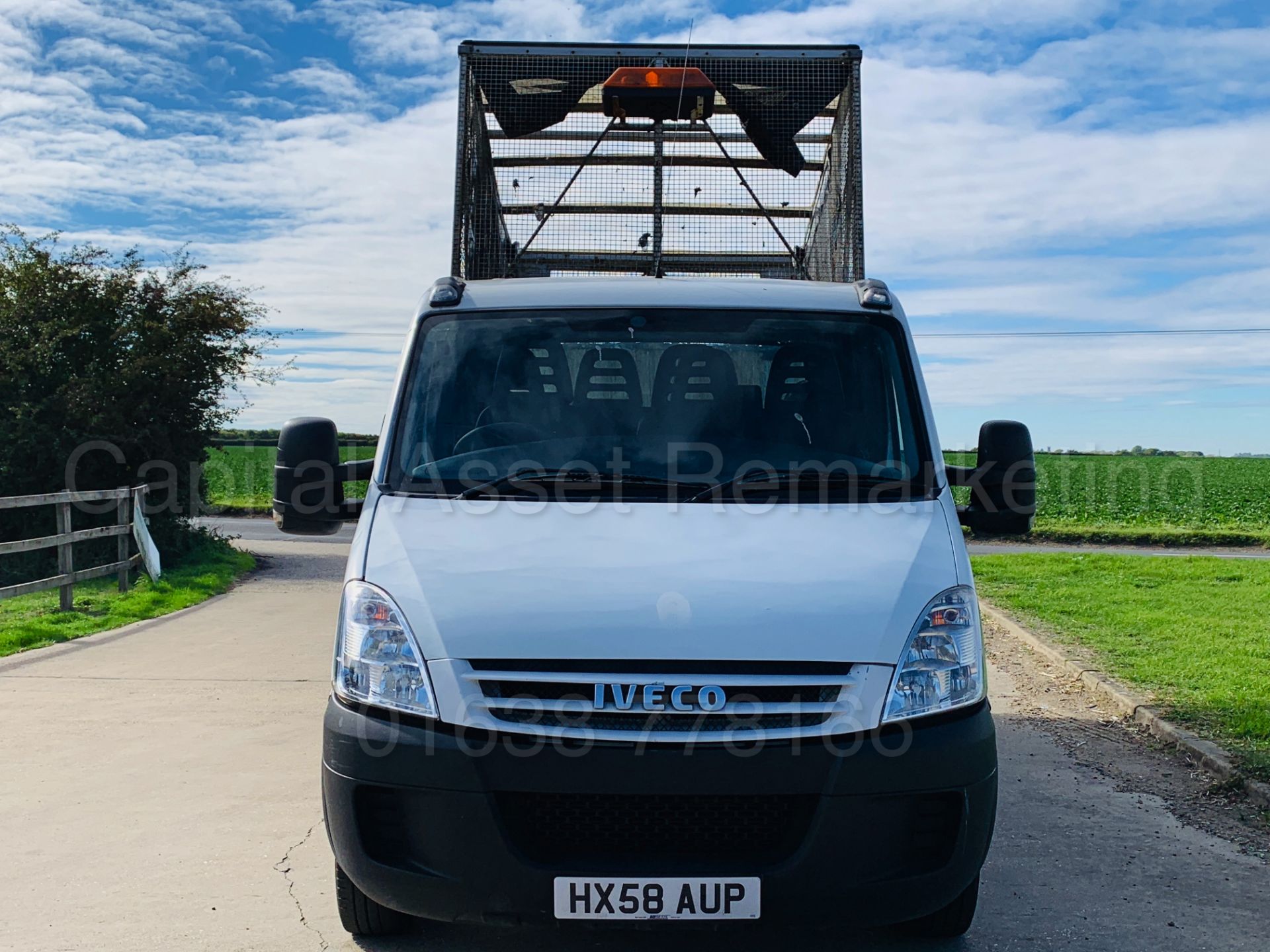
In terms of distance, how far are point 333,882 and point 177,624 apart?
25.5 ft

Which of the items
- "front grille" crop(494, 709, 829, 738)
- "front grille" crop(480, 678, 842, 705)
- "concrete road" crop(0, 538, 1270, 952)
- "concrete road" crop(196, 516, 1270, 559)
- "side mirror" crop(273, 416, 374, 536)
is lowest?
"concrete road" crop(0, 538, 1270, 952)

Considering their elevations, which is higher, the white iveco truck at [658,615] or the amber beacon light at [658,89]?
the amber beacon light at [658,89]

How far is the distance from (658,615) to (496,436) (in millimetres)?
1210

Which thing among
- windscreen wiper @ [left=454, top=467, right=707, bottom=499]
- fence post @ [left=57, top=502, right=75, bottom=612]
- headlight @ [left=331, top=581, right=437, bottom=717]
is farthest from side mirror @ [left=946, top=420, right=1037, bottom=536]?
fence post @ [left=57, top=502, right=75, bottom=612]

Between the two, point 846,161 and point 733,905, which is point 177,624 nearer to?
point 846,161

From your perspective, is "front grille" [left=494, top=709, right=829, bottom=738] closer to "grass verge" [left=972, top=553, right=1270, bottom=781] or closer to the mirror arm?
the mirror arm

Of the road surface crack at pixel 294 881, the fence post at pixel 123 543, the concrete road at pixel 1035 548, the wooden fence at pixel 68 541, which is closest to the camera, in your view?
the road surface crack at pixel 294 881

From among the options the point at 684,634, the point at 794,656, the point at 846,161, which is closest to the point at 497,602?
the point at 684,634

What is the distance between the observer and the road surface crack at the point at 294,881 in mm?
4035

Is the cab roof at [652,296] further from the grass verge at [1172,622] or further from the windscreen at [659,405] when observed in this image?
the grass verge at [1172,622]

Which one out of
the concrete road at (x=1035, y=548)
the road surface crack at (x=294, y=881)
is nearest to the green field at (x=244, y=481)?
the concrete road at (x=1035, y=548)

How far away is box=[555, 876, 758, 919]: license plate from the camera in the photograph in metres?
3.32

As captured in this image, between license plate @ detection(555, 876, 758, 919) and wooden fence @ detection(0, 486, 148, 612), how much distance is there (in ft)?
28.0

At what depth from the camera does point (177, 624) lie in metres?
11.6
